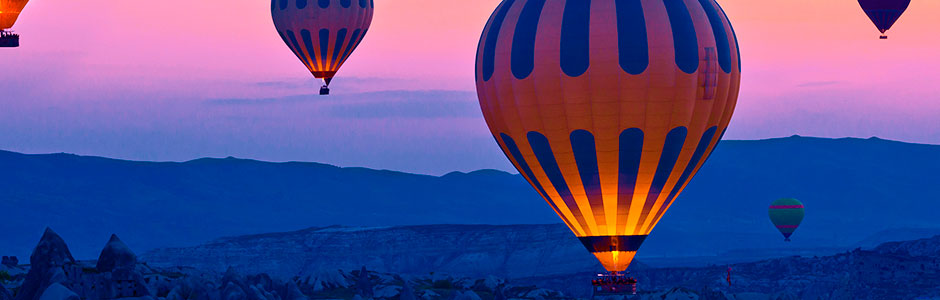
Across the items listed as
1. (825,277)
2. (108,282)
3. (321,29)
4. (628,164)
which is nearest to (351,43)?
(321,29)

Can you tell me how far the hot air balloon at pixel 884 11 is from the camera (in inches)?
3137

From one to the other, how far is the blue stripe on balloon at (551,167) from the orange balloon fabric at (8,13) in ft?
104

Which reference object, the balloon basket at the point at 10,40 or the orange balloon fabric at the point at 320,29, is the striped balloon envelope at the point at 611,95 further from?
the orange balloon fabric at the point at 320,29

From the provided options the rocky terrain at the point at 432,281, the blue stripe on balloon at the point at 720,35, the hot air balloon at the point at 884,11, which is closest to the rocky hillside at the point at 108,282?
the rocky terrain at the point at 432,281

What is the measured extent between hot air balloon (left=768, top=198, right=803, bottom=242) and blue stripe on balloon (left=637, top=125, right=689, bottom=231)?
88330 millimetres

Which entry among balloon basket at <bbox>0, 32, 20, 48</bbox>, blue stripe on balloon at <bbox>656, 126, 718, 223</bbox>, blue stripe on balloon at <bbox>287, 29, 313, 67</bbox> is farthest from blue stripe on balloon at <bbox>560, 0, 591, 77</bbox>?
blue stripe on balloon at <bbox>287, 29, 313, 67</bbox>

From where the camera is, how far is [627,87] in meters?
48.9

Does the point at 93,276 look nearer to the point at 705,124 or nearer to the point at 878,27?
the point at 705,124

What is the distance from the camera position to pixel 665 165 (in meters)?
50.4

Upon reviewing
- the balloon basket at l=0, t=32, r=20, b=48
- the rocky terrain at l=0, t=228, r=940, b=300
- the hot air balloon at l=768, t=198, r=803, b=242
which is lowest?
the rocky terrain at l=0, t=228, r=940, b=300

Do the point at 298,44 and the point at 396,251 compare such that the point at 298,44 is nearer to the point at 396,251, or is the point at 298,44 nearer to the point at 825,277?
the point at 825,277

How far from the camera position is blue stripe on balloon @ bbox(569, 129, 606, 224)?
49406mm

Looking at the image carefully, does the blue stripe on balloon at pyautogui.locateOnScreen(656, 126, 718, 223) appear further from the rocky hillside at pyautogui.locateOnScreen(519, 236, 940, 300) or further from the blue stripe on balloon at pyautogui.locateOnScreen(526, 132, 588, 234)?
the rocky hillside at pyautogui.locateOnScreen(519, 236, 940, 300)

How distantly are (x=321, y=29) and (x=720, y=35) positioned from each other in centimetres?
3892
